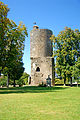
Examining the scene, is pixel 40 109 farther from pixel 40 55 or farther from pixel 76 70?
pixel 40 55

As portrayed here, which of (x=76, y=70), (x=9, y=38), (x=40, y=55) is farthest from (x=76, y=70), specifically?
(x=9, y=38)

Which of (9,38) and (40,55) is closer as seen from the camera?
(9,38)

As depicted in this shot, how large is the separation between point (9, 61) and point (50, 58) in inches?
778

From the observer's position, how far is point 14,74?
144 ft

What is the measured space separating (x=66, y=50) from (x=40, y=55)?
6943mm

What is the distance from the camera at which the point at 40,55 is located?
44.6 metres

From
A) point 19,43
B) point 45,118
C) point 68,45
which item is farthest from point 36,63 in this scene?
point 45,118

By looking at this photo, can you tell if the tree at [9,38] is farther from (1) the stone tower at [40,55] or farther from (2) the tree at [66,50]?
(1) the stone tower at [40,55]

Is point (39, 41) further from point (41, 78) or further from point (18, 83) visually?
point (18, 83)

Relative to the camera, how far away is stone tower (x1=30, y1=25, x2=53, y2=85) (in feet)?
144

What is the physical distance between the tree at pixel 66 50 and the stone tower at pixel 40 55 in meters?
3.12

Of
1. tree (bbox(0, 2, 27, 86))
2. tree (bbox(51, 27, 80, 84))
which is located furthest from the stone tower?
tree (bbox(0, 2, 27, 86))

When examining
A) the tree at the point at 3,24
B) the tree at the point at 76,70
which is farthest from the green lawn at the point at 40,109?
the tree at the point at 76,70

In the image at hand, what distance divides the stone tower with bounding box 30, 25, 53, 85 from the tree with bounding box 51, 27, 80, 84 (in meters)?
3.12
